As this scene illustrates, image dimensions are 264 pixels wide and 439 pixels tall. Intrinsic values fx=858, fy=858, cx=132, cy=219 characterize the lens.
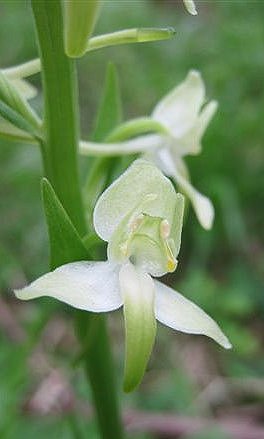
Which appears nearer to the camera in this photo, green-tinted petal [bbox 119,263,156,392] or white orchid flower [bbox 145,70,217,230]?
green-tinted petal [bbox 119,263,156,392]

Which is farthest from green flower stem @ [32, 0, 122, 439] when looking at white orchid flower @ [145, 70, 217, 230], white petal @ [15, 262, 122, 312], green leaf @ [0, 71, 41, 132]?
white orchid flower @ [145, 70, 217, 230]

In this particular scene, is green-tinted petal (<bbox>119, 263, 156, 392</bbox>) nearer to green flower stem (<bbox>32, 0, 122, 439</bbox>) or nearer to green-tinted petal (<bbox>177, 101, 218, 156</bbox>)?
green flower stem (<bbox>32, 0, 122, 439</bbox>)

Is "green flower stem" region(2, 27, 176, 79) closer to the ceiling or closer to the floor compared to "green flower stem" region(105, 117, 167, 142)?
closer to the ceiling

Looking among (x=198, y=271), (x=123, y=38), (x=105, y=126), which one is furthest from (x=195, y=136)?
(x=198, y=271)

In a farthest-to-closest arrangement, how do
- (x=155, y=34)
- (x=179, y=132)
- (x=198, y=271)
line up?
1. (x=198, y=271)
2. (x=179, y=132)
3. (x=155, y=34)

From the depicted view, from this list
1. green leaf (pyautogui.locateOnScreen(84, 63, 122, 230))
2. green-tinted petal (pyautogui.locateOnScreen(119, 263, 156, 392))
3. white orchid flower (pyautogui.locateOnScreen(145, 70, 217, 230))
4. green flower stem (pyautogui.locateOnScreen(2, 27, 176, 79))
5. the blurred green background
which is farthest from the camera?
the blurred green background

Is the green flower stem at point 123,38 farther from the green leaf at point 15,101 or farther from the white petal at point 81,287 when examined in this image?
the white petal at point 81,287

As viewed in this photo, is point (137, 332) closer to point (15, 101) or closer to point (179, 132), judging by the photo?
point (15, 101)
